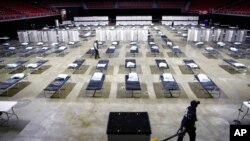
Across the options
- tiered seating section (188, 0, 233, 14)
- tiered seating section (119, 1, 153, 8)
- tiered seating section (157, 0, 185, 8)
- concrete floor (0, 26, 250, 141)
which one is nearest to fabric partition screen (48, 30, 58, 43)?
concrete floor (0, 26, 250, 141)

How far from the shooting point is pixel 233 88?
1209 cm

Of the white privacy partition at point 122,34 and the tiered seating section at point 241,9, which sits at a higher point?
the tiered seating section at point 241,9

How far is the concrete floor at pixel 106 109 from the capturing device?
26.6 ft

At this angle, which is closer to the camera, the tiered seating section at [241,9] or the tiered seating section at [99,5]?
the tiered seating section at [241,9]

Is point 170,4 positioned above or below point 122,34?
above

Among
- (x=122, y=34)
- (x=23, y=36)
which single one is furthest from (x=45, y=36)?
(x=122, y=34)

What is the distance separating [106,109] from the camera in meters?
9.86

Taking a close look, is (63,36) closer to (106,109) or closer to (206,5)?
(106,109)

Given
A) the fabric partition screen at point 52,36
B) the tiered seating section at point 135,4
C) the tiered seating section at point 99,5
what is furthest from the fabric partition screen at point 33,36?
the tiered seating section at point 135,4

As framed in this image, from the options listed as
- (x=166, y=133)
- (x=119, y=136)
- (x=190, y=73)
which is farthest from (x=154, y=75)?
(x=119, y=136)

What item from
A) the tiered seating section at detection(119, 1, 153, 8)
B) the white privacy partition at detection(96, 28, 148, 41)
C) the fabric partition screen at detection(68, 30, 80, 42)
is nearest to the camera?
the white privacy partition at detection(96, 28, 148, 41)

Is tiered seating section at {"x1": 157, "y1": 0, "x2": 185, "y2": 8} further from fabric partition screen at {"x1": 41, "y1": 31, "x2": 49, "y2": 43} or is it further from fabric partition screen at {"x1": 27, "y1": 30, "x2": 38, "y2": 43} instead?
fabric partition screen at {"x1": 27, "y1": 30, "x2": 38, "y2": 43}

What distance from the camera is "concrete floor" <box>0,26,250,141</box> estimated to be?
8.11m

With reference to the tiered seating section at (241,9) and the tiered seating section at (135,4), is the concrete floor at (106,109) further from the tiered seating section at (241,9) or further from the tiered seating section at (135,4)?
Answer: the tiered seating section at (135,4)
